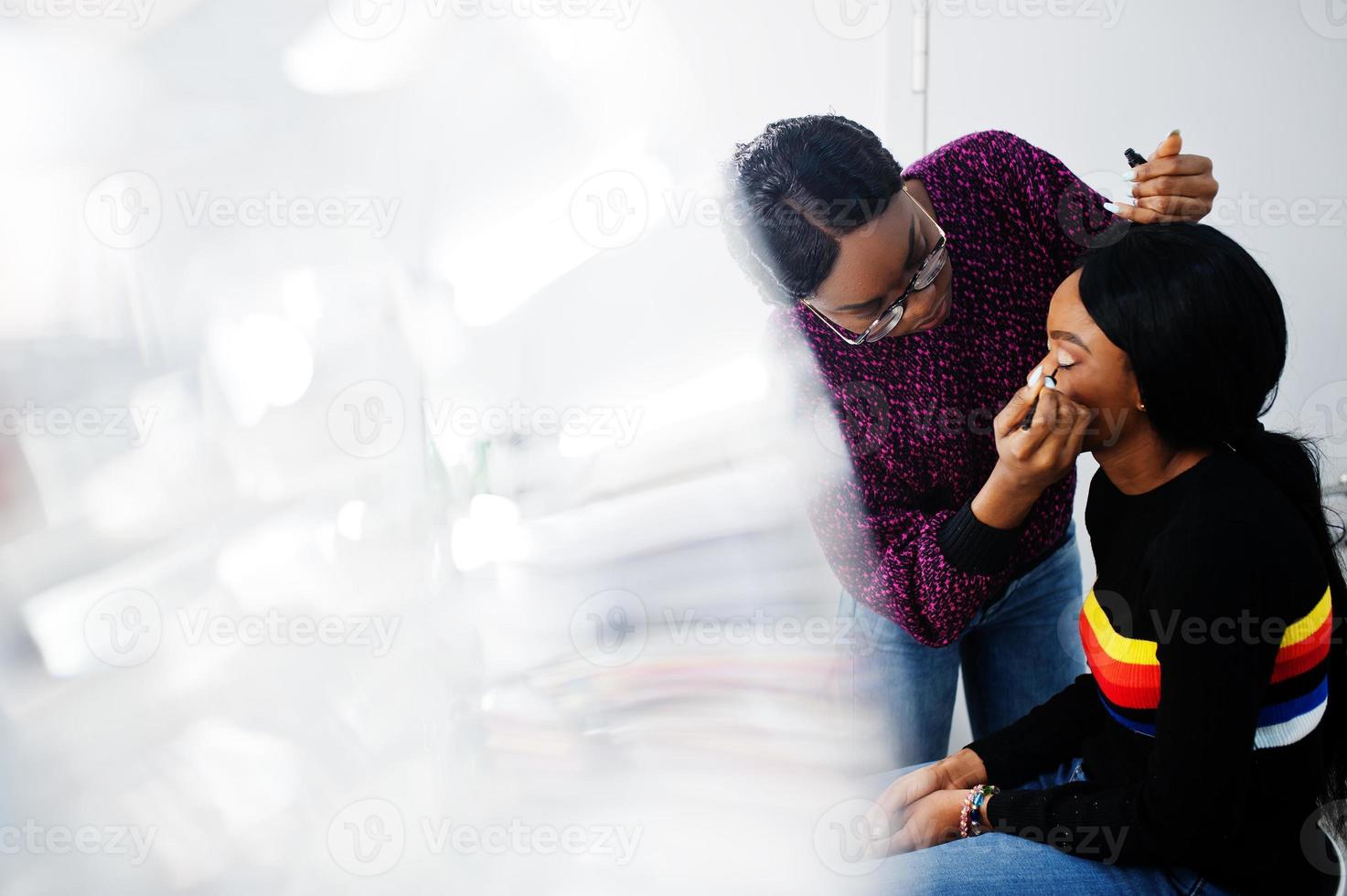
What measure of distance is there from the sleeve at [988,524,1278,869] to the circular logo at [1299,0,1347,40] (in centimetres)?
108

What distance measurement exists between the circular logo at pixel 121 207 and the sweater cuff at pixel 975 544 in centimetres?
113

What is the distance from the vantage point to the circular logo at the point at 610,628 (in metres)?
1.37

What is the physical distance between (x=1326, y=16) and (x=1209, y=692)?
1.20 metres

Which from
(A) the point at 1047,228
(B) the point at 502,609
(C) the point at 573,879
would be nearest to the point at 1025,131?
(A) the point at 1047,228

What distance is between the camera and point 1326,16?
1318 mm

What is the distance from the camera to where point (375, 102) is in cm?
121

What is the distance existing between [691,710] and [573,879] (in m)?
0.31

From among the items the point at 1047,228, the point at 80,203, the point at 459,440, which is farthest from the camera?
the point at 459,440

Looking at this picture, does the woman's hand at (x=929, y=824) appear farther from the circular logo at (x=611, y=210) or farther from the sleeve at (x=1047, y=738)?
the circular logo at (x=611, y=210)

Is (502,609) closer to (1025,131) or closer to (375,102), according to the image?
(375,102)

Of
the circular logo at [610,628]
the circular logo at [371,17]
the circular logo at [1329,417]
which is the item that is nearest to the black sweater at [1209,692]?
the circular logo at [610,628]

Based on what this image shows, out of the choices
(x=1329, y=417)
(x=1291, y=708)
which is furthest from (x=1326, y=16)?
(x=1291, y=708)

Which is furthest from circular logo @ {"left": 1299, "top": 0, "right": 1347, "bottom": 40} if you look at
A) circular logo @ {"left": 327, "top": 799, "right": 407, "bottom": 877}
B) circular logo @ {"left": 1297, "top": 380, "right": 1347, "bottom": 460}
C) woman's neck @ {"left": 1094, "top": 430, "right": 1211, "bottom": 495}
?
circular logo @ {"left": 327, "top": 799, "right": 407, "bottom": 877}

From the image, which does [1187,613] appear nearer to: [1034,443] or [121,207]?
[1034,443]
